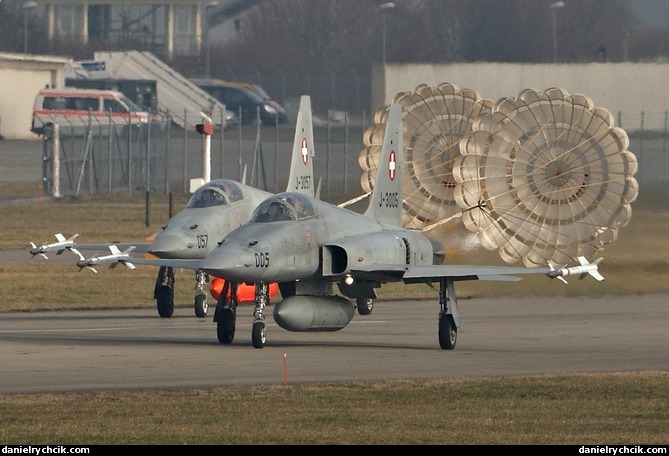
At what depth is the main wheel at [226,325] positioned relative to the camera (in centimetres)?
2375

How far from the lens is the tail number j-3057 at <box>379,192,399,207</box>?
1067 inches

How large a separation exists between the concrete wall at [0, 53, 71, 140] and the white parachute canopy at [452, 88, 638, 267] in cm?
5071

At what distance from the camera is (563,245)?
30.8 meters

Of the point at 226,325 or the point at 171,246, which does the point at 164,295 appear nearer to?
the point at 171,246

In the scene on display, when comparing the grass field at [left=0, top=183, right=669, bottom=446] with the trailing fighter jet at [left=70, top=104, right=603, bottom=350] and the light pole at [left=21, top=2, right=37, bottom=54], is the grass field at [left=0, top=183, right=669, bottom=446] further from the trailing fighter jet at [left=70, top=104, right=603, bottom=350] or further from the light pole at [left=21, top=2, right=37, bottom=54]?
the light pole at [left=21, top=2, right=37, bottom=54]

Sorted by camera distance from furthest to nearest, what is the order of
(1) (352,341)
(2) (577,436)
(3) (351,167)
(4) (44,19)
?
(4) (44,19) → (3) (351,167) → (1) (352,341) → (2) (577,436)

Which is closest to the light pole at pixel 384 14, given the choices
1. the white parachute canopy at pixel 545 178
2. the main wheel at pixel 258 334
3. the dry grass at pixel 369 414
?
the white parachute canopy at pixel 545 178

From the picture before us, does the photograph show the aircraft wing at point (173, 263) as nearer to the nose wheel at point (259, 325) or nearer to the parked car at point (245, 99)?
the nose wheel at point (259, 325)

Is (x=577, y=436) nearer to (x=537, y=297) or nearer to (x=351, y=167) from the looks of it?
(x=537, y=297)

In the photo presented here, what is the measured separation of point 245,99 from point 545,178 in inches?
1873

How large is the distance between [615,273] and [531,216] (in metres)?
1.99

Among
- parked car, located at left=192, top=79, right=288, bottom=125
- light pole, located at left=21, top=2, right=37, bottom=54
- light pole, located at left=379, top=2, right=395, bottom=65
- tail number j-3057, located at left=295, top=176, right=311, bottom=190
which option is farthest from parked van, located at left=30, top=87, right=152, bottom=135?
tail number j-3057, located at left=295, top=176, right=311, bottom=190

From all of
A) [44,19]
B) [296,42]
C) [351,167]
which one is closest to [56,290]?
[351,167]

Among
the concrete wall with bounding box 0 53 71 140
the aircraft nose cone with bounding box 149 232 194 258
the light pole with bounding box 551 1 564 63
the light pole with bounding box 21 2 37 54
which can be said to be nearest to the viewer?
the aircraft nose cone with bounding box 149 232 194 258
